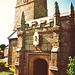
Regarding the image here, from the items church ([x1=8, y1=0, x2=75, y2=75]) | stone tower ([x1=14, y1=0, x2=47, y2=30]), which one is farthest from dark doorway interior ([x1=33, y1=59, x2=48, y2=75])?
stone tower ([x1=14, y1=0, x2=47, y2=30])

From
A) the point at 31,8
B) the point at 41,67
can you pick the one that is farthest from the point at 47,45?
the point at 31,8

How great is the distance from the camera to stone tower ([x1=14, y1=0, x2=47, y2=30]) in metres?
19.7

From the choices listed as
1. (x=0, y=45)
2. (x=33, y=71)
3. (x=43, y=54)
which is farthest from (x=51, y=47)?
(x=0, y=45)

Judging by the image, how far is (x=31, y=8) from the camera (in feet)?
65.3

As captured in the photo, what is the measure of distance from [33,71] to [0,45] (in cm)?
3413

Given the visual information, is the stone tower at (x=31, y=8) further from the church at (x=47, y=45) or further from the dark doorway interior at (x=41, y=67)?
the dark doorway interior at (x=41, y=67)

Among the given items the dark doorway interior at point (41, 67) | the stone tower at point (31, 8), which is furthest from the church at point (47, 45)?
the stone tower at point (31, 8)

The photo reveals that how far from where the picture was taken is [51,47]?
8180mm

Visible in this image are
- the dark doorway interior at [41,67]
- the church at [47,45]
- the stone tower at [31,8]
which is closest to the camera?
the church at [47,45]

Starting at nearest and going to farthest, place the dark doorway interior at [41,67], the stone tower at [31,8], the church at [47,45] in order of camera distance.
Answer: the church at [47,45], the dark doorway interior at [41,67], the stone tower at [31,8]

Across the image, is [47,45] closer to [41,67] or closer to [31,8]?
[41,67]

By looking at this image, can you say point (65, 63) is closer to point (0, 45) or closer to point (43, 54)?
point (43, 54)

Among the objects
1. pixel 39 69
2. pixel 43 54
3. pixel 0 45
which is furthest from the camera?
pixel 0 45

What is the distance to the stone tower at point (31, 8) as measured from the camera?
19.7 metres
